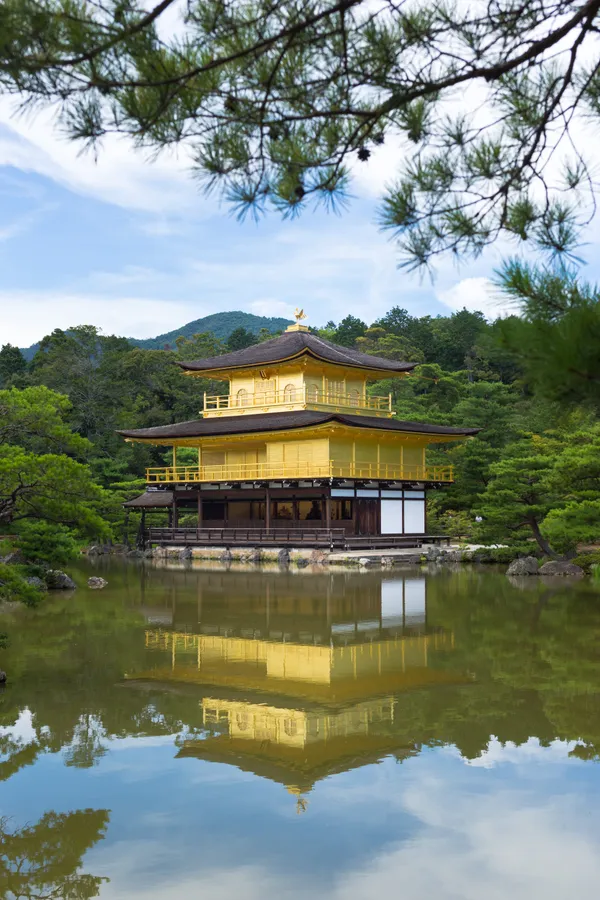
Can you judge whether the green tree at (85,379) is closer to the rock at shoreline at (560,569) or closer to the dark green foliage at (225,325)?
the rock at shoreline at (560,569)

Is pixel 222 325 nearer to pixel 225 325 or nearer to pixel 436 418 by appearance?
pixel 225 325

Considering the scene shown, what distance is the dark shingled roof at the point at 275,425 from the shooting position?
27.7 meters

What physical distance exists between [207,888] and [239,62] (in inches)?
157

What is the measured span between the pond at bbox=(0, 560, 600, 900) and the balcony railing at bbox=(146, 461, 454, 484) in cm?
1541

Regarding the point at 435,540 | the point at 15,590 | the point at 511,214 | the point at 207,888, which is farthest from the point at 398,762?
the point at 435,540

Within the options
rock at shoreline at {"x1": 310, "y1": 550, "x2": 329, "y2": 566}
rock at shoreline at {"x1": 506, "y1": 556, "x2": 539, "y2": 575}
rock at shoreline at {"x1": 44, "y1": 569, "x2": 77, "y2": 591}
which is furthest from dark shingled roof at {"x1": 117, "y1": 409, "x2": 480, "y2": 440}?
rock at shoreline at {"x1": 44, "y1": 569, "x2": 77, "y2": 591}

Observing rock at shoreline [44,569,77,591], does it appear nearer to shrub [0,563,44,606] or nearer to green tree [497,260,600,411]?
shrub [0,563,44,606]

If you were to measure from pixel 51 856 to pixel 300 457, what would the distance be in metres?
24.4

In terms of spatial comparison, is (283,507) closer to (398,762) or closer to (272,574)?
(272,574)

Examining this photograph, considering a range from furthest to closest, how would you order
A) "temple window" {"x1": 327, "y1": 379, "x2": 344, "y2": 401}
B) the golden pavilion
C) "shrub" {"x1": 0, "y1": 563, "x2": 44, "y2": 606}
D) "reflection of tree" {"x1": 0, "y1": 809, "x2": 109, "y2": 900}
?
"temple window" {"x1": 327, "y1": 379, "x2": 344, "y2": 401}
the golden pavilion
"shrub" {"x1": 0, "y1": 563, "x2": 44, "y2": 606}
"reflection of tree" {"x1": 0, "y1": 809, "x2": 109, "y2": 900}

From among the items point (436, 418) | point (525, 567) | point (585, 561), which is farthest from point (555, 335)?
point (436, 418)

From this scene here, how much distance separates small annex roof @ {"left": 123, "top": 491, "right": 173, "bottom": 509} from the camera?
31266 millimetres

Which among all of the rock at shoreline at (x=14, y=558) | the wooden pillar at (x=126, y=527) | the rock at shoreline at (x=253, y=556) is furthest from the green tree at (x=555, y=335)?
the wooden pillar at (x=126, y=527)

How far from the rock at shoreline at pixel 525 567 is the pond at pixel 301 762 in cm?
880
